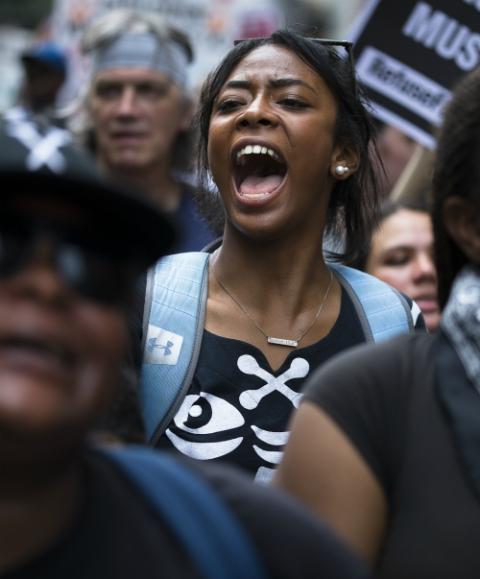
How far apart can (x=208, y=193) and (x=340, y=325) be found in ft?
2.58

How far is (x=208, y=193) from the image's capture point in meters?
4.36

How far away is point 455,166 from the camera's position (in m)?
2.72

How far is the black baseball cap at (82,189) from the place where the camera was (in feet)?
6.44

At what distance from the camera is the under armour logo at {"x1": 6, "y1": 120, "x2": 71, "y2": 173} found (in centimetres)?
203

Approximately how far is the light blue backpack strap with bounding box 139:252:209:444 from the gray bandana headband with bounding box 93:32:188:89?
9.74 ft

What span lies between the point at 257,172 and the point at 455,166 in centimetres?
137

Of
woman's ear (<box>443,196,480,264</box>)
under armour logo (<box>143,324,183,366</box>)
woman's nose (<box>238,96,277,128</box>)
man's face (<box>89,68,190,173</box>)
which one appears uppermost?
woman's ear (<box>443,196,480,264</box>)

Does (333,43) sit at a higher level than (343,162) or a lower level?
higher

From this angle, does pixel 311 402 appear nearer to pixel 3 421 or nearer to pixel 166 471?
pixel 166 471

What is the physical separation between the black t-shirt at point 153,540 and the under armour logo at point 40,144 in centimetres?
44

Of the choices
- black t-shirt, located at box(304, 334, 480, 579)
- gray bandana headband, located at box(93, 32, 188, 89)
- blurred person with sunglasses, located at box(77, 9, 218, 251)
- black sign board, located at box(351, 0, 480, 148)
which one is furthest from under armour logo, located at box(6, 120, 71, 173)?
gray bandana headband, located at box(93, 32, 188, 89)

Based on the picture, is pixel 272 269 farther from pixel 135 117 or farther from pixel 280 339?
pixel 135 117

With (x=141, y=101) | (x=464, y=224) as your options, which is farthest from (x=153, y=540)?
(x=141, y=101)

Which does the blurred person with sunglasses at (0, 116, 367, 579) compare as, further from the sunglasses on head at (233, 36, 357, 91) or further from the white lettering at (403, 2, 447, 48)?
the white lettering at (403, 2, 447, 48)
